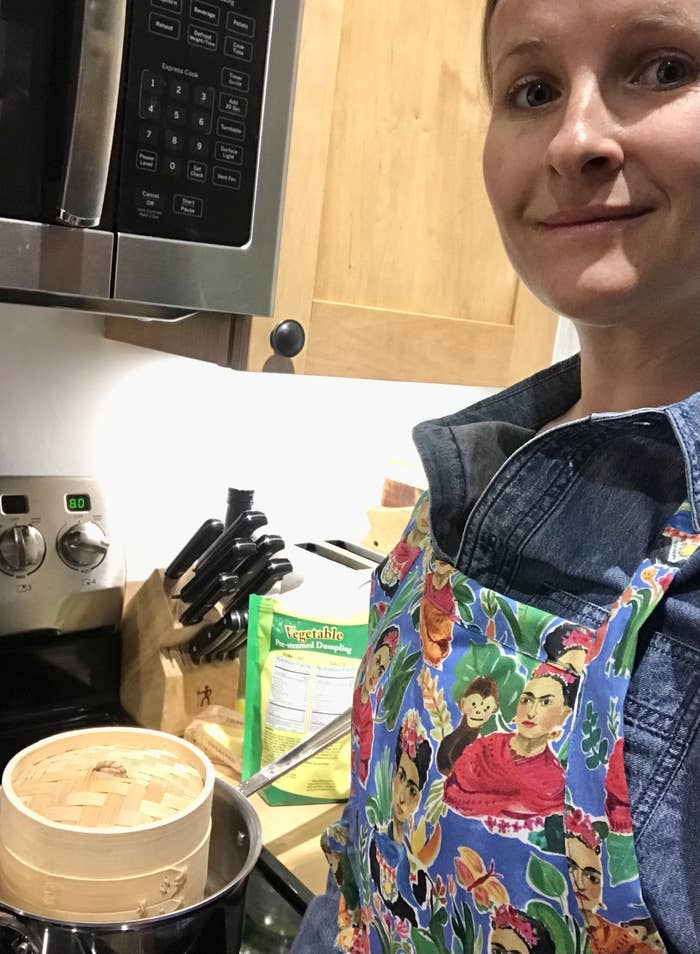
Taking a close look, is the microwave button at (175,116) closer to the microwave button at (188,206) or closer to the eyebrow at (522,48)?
the microwave button at (188,206)

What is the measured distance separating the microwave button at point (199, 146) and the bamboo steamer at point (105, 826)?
0.54m

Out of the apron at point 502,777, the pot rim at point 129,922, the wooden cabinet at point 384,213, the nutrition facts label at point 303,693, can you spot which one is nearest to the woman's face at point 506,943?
the apron at point 502,777

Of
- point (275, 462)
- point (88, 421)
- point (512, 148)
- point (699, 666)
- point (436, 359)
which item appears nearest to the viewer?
point (699, 666)

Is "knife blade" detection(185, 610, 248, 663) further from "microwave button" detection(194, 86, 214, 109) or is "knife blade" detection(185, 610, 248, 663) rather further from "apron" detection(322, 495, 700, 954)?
"microwave button" detection(194, 86, 214, 109)

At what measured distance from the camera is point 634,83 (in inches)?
20.7

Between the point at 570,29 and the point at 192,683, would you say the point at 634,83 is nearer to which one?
the point at 570,29

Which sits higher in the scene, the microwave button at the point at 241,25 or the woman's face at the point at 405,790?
the microwave button at the point at 241,25

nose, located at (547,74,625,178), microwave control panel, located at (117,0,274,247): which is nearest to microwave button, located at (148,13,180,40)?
microwave control panel, located at (117,0,274,247)

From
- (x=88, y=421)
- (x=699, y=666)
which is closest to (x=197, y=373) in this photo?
(x=88, y=421)

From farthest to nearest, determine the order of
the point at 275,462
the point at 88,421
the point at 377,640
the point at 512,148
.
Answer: the point at 275,462, the point at 88,421, the point at 377,640, the point at 512,148

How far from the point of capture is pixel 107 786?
731 millimetres

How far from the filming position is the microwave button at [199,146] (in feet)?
2.56

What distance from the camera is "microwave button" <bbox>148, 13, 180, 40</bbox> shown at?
74 centimetres

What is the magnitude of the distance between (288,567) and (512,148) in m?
0.64
